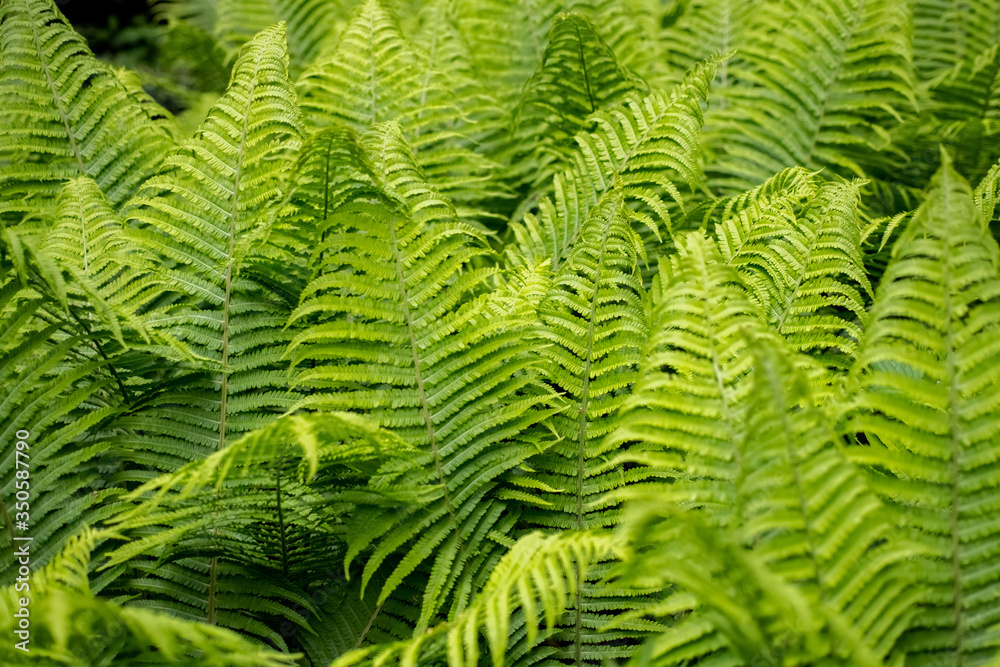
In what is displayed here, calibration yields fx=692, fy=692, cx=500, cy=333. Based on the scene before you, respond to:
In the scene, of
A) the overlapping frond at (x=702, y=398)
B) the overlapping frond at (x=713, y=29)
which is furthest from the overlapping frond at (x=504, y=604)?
the overlapping frond at (x=713, y=29)

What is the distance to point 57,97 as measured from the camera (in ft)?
6.40

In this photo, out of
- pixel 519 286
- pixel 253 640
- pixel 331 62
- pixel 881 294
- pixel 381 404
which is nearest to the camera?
pixel 881 294

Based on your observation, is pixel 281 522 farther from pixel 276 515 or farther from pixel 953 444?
pixel 953 444

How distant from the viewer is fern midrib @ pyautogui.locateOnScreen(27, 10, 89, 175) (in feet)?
6.31

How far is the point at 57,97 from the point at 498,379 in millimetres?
1550

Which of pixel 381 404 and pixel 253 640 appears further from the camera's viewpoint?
pixel 253 640

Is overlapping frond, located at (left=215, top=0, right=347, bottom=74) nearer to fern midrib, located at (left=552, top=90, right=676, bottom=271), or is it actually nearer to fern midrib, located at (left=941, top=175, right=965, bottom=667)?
fern midrib, located at (left=552, top=90, right=676, bottom=271)

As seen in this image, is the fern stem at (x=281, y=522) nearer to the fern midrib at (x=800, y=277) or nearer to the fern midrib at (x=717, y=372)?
the fern midrib at (x=717, y=372)

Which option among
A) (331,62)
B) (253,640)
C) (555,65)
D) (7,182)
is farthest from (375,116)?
(253,640)

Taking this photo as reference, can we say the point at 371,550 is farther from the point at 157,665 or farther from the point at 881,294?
the point at 881,294

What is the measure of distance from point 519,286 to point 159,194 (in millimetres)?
1215

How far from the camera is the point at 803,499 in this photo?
0.98 meters

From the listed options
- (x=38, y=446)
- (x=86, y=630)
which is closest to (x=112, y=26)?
(x=38, y=446)

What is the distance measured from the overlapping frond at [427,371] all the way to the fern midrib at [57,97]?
1.06 m
